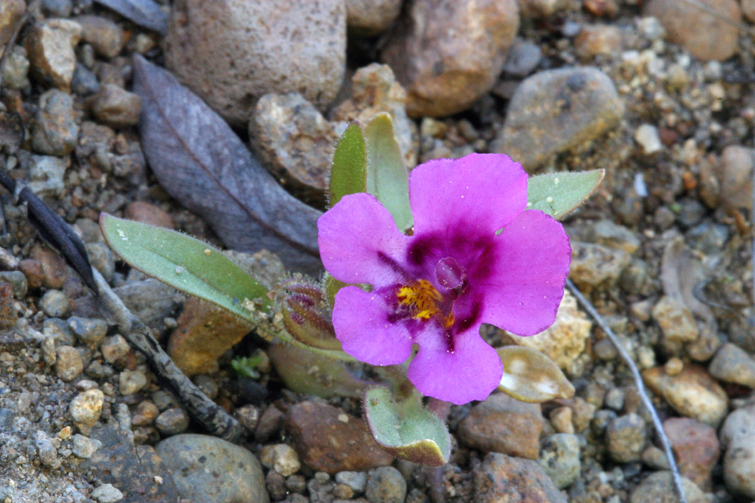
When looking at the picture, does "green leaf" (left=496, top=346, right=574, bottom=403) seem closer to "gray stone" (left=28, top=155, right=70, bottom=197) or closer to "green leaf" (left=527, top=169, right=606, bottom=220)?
"green leaf" (left=527, top=169, right=606, bottom=220)

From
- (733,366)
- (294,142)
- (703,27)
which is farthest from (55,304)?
(703,27)

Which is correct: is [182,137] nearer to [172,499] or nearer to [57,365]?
[57,365]

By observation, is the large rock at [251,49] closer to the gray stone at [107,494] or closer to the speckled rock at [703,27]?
the gray stone at [107,494]

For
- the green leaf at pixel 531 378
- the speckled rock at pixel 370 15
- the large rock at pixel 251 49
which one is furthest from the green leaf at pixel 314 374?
the speckled rock at pixel 370 15

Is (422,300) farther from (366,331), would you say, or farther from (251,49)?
(251,49)

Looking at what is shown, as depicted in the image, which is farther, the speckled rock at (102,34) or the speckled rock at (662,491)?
the speckled rock at (102,34)

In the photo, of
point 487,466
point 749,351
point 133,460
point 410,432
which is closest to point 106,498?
point 133,460
